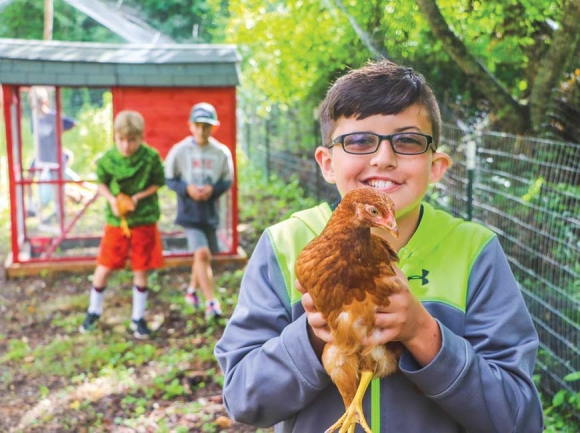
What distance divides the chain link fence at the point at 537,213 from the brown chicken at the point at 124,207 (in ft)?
8.14

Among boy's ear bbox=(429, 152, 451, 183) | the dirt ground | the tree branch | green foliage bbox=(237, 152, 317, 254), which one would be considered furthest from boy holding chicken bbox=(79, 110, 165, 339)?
boy's ear bbox=(429, 152, 451, 183)

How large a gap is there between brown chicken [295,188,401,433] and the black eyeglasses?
0.24 metres

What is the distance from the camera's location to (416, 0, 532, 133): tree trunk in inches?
122

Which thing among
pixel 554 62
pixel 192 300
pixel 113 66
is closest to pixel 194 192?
pixel 192 300

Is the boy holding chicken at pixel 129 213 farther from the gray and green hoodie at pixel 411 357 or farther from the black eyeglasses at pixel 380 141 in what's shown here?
the black eyeglasses at pixel 380 141

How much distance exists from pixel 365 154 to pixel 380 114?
0.35 feet

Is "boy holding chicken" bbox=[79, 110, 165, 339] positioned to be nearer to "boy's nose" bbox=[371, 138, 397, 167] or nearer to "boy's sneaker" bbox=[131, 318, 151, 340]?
"boy's sneaker" bbox=[131, 318, 151, 340]

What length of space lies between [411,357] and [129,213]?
469cm

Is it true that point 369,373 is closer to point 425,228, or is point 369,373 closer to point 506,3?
point 425,228

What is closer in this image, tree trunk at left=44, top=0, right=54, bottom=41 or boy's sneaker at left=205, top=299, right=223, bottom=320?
boy's sneaker at left=205, top=299, right=223, bottom=320

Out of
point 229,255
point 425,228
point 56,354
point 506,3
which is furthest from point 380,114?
point 229,255

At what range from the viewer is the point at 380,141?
5.30 ft

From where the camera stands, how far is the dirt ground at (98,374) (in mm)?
4234

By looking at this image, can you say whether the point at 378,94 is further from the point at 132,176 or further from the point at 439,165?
the point at 132,176
